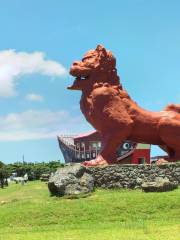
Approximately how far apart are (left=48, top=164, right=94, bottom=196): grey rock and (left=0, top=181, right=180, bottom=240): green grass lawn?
20.4 inches

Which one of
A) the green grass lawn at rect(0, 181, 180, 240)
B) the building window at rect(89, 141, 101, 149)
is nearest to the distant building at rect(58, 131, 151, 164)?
the building window at rect(89, 141, 101, 149)

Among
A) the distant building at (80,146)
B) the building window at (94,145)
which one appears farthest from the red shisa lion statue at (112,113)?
the building window at (94,145)

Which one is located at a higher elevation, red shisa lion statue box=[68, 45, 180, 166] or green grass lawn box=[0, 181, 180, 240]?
red shisa lion statue box=[68, 45, 180, 166]

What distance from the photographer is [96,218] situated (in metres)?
12.2

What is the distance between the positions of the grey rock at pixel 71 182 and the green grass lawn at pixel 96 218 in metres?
0.52

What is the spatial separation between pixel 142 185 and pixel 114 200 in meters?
2.03

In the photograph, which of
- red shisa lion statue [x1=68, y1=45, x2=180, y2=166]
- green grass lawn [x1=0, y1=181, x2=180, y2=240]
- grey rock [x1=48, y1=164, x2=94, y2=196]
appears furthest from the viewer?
red shisa lion statue [x1=68, y1=45, x2=180, y2=166]

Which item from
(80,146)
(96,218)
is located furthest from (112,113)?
(80,146)

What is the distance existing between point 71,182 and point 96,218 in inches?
134

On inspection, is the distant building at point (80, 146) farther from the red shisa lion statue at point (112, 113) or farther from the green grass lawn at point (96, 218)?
the green grass lawn at point (96, 218)

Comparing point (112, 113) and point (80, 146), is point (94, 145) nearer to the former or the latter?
point (80, 146)

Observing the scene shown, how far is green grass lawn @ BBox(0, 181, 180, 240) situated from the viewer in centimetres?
1034

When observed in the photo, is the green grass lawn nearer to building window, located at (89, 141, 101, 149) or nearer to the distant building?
the distant building

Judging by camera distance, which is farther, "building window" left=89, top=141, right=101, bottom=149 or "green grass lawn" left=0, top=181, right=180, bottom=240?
"building window" left=89, top=141, right=101, bottom=149
